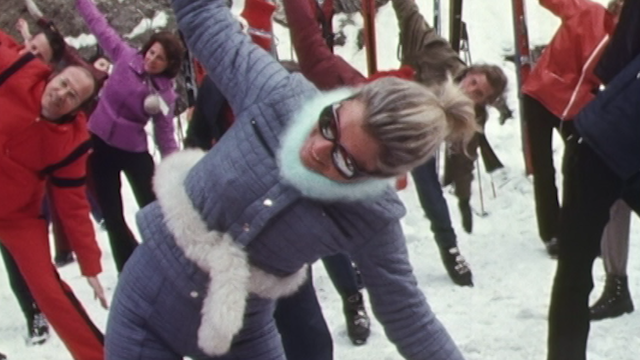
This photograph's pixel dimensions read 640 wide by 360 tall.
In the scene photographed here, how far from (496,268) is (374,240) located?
3.40 metres

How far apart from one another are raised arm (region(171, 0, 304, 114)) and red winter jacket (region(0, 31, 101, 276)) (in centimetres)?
147

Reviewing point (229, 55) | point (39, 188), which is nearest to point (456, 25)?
point (39, 188)

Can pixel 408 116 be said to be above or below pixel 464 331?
above

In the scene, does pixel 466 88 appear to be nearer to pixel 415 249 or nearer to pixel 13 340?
pixel 415 249

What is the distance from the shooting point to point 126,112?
16.3ft

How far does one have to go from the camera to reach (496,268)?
545 centimetres

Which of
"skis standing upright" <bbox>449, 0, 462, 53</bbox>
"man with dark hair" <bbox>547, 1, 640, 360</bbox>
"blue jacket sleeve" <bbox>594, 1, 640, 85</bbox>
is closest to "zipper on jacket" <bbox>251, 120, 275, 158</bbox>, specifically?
"man with dark hair" <bbox>547, 1, 640, 360</bbox>

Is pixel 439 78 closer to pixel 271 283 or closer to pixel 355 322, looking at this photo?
pixel 355 322

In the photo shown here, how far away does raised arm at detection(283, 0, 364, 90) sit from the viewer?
132 inches

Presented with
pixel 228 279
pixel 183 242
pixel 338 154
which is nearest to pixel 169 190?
pixel 183 242

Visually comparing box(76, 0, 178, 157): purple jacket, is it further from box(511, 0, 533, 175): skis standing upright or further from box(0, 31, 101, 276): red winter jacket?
box(511, 0, 533, 175): skis standing upright

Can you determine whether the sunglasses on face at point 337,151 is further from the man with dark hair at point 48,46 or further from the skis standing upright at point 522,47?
the skis standing upright at point 522,47

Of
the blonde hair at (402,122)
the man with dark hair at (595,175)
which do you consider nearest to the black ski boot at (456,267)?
the man with dark hair at (595,175)

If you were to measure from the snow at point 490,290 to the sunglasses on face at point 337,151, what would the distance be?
2435mm
